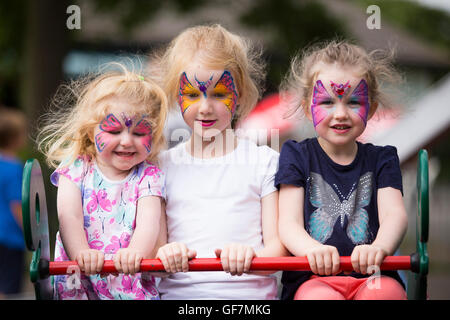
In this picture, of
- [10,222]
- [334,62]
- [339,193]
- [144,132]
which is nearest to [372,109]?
[334,62]

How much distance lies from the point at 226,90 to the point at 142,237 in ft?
2.08

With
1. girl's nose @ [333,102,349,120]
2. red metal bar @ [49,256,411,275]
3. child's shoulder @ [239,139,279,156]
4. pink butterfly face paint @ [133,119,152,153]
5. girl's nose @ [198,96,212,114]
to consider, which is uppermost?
girl's nose @ [198,96,212,114]

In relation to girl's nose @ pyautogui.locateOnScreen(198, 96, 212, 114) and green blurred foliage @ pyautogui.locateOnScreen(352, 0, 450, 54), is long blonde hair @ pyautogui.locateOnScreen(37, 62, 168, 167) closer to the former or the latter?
girl's nose @ pyautogui.locateOnScreen(198, 96, 212, 114)

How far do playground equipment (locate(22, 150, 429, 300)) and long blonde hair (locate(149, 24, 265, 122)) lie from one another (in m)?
0.64

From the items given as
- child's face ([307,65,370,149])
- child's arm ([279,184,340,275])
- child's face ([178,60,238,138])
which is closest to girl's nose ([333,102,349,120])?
child's face ([307,65,370,149])

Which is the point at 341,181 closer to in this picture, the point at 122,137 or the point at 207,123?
the point at 207,123

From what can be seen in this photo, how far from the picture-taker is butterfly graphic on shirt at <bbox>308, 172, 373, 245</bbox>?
2.23 metres

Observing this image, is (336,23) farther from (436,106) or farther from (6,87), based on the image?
(6,87)

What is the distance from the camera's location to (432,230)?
29.4 feet

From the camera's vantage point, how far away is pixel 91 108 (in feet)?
7.66

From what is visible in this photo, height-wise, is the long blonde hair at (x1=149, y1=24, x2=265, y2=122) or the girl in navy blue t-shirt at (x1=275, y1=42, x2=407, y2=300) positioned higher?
the long blonde hair at (x1=149, y1=24, x2=265, y2=122)

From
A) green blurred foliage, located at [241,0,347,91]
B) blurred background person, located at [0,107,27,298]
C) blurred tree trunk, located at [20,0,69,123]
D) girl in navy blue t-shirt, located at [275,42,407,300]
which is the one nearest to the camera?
girl in navy blue t-shirt, located at [275,42,407,300]
